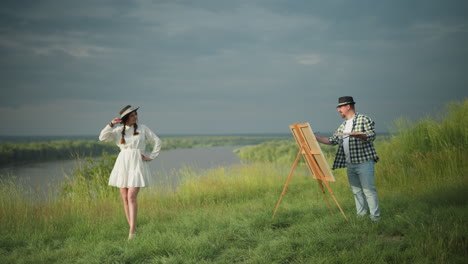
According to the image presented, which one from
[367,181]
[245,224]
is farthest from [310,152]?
[245,224]

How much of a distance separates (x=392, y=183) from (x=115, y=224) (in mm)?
6970

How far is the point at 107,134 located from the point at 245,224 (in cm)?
246

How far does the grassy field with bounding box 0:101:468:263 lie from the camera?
405 centimetres

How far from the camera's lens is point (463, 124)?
1110 centimetres

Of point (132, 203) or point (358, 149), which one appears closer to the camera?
point (358, 149)

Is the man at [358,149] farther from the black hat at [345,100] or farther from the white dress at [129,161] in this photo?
the white dress at [129,161]

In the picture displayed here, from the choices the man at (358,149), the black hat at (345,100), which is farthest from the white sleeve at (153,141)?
the black hat at (345,100)

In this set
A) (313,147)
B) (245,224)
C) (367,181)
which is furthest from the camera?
(245,224)

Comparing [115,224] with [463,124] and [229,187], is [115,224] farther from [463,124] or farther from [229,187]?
[463,124]

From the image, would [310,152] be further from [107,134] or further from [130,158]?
[107,134]

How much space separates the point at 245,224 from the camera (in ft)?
17.3

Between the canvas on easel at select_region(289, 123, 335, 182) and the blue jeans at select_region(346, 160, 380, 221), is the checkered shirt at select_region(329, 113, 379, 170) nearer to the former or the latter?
the blue jeans at select_region(346, 160, 380, 221)

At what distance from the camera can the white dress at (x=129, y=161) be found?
4.99 m

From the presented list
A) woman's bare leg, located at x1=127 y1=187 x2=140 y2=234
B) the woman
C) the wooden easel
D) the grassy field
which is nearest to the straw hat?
the woman
